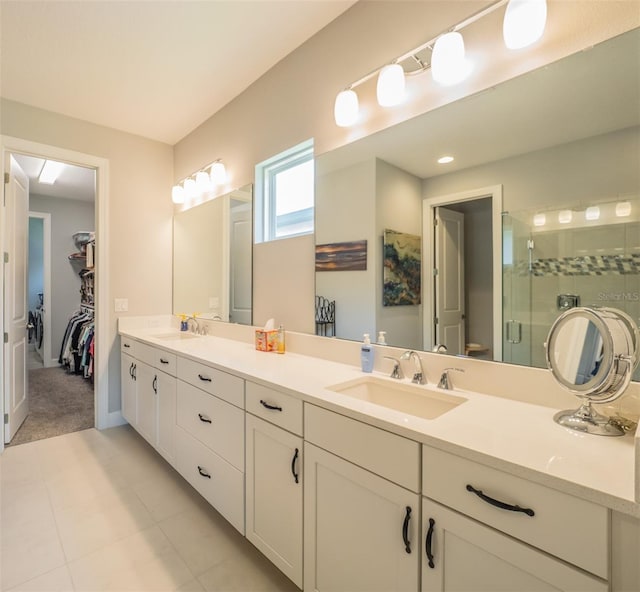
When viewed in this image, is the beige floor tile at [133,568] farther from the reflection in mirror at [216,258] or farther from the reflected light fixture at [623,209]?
the reflected light fixture at [623,209]

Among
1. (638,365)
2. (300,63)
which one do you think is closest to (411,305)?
A: (638,365)

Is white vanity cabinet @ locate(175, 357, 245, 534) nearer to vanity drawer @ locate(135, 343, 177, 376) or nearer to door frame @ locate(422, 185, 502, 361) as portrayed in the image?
vanity drawer @ locate(135, 343, 177, 376)

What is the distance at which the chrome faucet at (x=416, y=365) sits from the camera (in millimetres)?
1360

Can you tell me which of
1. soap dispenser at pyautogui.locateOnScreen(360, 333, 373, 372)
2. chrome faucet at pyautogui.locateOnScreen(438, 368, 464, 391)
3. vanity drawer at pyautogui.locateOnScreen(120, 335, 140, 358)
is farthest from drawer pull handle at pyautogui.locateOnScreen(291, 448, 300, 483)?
vanity drawer at pyautogui.locateOnScreen(120, 335, 140, 358)

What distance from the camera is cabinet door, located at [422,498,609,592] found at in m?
0.69

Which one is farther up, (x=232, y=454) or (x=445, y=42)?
(x=445, y=42)

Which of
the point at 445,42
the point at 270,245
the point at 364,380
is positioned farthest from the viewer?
the point at 270,245

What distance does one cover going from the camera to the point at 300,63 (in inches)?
78.2

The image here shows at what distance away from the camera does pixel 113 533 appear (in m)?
1.68

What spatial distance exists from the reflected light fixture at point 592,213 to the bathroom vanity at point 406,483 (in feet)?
2.00

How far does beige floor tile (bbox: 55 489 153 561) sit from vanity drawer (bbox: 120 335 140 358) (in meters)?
1.02

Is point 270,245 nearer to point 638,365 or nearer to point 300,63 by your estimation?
point 300,63

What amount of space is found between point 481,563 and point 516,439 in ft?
0.97

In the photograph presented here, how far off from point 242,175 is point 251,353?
131 cm
